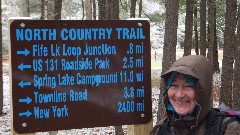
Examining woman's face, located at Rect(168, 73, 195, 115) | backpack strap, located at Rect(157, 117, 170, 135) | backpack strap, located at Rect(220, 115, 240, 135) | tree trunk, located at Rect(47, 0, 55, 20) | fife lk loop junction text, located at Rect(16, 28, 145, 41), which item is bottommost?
backpack strap, located at Rect(157, 117, 170, 135)

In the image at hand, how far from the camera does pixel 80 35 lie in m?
3.57

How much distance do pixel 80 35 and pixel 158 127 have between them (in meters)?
1.15

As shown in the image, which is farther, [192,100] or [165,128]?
[165,128]

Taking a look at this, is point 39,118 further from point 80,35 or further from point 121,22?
point 121,22

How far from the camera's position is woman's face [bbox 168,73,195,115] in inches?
114

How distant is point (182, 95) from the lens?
2908 millimetres

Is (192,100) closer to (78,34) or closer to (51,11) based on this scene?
(78,34)

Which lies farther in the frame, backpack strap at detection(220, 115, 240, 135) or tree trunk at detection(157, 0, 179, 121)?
tree trunk at detection(157, 0, 179, 121)

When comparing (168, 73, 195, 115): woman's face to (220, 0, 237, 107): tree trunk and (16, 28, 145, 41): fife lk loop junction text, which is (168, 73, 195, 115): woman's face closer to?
(16, 28, 145, 41): fife lk loop junction text

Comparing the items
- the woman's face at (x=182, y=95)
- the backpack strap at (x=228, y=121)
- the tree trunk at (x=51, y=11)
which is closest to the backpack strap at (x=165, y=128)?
the woman's face at (x=182, y=95)

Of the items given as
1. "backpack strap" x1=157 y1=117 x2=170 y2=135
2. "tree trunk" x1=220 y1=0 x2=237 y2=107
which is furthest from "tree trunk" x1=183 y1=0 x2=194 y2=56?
"backpack strap" x1=157 y1=117 x2=170 y2=135

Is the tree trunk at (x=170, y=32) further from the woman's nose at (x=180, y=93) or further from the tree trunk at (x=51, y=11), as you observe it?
the woman's nose at (x=180, y=93)

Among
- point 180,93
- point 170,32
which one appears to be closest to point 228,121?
point 180,93

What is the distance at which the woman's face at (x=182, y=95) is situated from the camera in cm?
289
